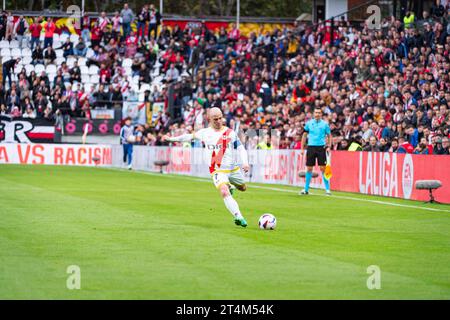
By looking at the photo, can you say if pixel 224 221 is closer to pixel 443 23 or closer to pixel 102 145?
pixel 443 23

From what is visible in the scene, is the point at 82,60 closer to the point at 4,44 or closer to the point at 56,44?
the point at 56,44

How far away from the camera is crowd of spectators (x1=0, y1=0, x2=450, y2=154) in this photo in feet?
101

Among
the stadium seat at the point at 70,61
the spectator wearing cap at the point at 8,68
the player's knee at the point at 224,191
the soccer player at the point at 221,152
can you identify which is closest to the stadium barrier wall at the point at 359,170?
the soccer player at the point at 221,152

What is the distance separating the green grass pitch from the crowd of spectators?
7669 millimetres

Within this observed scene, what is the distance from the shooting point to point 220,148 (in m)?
17.1

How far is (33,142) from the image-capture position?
5009cm

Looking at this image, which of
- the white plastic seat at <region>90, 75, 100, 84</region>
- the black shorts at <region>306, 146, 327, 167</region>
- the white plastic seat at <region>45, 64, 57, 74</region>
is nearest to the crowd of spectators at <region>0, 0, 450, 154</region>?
the white plastic seat at <region>45, 64, 57, 74</region>

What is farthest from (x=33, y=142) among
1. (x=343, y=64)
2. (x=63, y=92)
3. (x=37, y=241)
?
(x=37, y=241)

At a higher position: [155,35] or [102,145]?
[155,35]

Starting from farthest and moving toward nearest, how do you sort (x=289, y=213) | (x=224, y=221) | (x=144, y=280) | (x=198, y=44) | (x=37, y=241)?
(x=198, y=44), (x=289, y=213), (x=224, y=221), (x=37, y=241), (x=144, y=280)

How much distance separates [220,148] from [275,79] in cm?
2756

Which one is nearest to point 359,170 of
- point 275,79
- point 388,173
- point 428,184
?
point 388,173

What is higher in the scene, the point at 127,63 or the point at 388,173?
the point at 127,63

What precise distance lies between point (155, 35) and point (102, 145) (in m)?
A: 9.59
